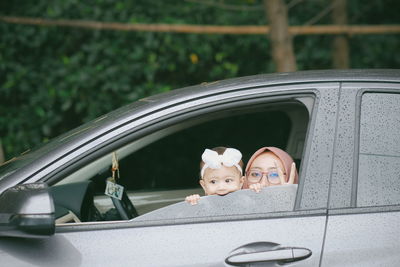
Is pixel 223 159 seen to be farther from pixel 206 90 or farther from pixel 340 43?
pixel 340 43

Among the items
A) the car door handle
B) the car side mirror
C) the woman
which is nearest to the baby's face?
the woman

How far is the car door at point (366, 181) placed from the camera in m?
2.50

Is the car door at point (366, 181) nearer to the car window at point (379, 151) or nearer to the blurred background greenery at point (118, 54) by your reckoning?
the car window at point (379, 151)

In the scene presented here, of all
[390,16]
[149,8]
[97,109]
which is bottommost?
[97,109]

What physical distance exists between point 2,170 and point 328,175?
1.28m

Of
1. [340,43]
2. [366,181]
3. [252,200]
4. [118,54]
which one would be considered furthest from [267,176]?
[118,54]

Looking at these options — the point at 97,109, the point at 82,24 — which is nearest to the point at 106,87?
the point at 97,109

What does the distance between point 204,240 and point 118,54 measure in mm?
4534

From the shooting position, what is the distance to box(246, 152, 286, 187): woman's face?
10.3 feet

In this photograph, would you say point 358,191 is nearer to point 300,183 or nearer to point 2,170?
point 300,183

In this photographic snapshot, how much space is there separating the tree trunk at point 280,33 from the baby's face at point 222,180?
10.4 ft

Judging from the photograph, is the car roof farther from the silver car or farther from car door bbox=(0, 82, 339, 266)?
car door bbox=(0, 82, 339, 266)

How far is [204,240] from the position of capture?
99.0 inches

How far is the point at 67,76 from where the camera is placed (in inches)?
265
